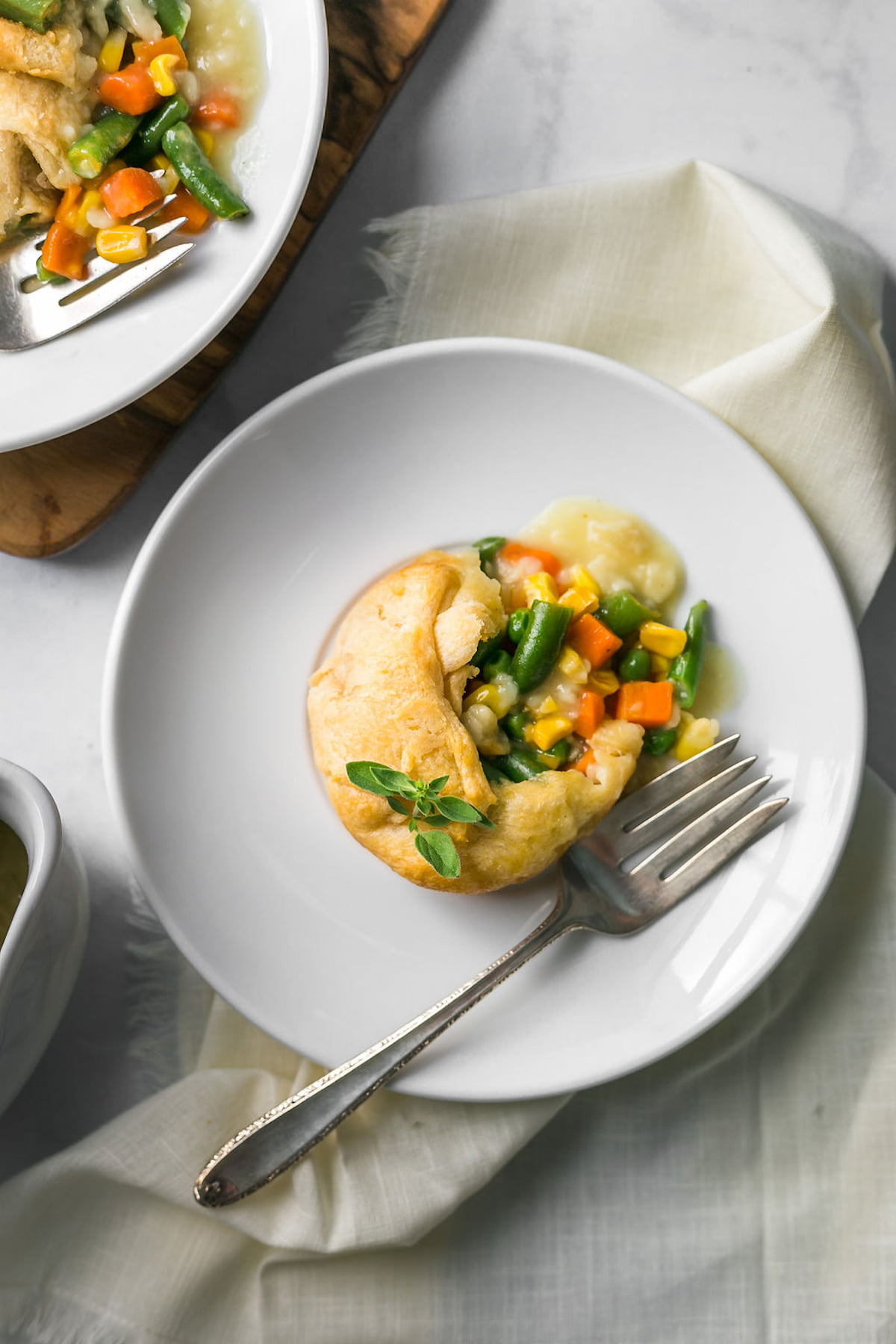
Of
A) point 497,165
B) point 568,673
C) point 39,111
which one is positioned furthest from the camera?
point 497,165

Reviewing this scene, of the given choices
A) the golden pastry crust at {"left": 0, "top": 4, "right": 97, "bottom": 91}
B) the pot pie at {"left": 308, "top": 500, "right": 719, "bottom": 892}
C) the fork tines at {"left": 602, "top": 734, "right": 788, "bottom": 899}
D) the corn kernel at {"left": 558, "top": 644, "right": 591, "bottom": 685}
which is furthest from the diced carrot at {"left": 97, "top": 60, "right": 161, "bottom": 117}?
the fork tines at {"left": 602, "top": 734, "right": 788, "bottom": 899}

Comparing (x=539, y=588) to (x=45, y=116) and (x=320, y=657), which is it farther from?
(x=45, y=116)

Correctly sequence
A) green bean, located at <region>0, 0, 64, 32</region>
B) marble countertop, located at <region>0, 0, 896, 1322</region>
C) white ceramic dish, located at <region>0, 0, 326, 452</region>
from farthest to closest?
marble countertop, located at <region>0, 0, 896, 1322</region>, white ceramic dish, located at <region>0, 0, 326, 452</region>, green bean, located at <region>0, 0, 64, 32</region>

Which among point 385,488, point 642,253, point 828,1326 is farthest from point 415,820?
point 828,1326

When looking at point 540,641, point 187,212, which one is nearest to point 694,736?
point 540,641

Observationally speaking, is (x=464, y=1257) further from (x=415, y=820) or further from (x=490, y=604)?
(x=490, y=604)

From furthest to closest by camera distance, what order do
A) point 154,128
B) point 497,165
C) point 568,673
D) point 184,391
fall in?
1. point 497,165
2. point 184,391
3. point 568,673
4. point 154,128

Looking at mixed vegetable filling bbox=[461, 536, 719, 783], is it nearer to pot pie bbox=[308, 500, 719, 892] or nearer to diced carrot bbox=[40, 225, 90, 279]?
pot pie bbox=[308, 500, 719, 892]
